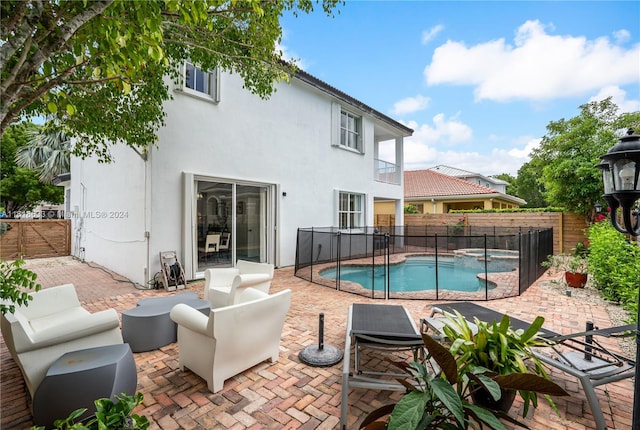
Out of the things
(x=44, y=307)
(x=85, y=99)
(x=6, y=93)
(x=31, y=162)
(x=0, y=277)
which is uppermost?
(x=31, y=162)

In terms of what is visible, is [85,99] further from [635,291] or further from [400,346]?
[635,291]

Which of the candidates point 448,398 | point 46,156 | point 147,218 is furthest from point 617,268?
point 46,156

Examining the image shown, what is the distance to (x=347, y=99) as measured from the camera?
36.4ft

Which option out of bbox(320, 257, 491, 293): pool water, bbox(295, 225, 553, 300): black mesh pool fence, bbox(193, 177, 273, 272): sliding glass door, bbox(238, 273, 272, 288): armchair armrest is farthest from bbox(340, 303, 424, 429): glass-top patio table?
bbox(193, 177, 273, 272): sliding glass door

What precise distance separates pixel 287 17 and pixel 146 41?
3.25 meters

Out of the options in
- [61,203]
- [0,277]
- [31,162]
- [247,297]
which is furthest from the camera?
[61,203]

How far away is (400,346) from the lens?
2904 mm

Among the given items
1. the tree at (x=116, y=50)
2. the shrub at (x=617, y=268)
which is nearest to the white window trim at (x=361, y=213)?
the tree at (x=116, y=50)

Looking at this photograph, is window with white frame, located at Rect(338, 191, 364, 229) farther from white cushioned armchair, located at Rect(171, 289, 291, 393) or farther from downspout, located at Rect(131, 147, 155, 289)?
white cushioned armchair, located at Rect(171, 289, 291, 393)

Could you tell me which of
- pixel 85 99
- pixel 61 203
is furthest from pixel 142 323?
pixel 61 203

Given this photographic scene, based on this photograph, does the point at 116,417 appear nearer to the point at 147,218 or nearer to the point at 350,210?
the point at 147,218

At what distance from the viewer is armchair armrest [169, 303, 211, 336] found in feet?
8.95

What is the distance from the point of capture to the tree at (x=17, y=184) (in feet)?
67.0

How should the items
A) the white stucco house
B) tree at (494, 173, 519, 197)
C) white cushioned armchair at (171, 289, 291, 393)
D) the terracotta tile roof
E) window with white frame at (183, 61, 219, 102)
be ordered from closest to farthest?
white cushioned armchair at (171, 289, 291, 393) → the white stucco house → window with white frame at (183, 61, 219, 102) → the terracotta tile roof → tree at (494, 173, 519, 197)
